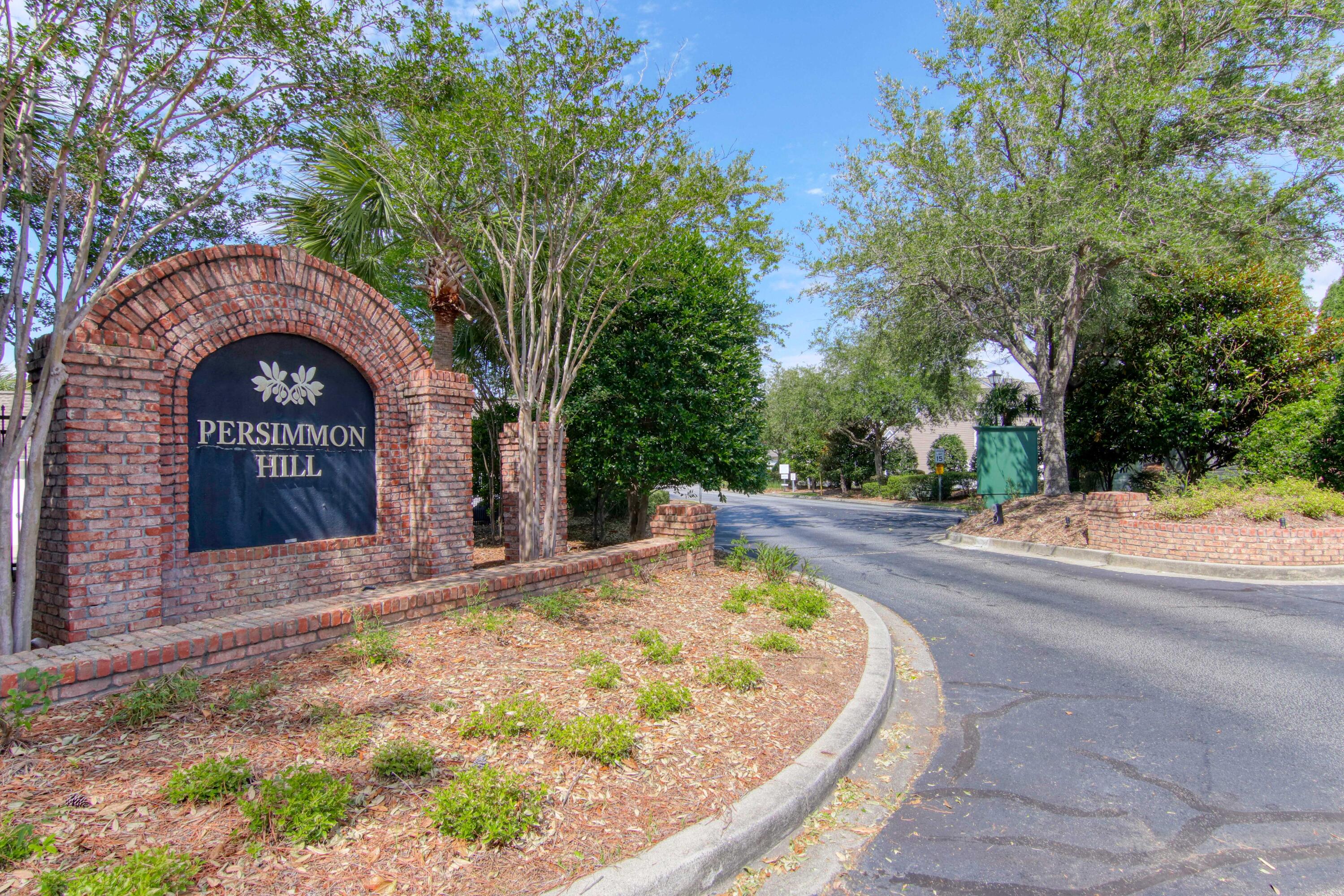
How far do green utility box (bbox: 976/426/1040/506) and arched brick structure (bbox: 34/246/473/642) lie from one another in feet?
52.7

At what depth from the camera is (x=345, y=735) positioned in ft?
11.3

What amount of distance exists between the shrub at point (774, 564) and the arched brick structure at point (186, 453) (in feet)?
11.7

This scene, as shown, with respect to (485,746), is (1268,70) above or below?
above

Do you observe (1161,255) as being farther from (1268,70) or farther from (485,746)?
(485,746)

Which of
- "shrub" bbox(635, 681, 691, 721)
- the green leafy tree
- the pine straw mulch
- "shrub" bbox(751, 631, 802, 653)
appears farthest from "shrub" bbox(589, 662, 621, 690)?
the green leafy tree

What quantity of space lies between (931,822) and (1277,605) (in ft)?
23.1

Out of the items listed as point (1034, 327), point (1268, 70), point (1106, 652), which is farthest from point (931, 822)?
point (1268, 70)

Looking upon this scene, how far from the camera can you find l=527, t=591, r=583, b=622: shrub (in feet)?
18.9

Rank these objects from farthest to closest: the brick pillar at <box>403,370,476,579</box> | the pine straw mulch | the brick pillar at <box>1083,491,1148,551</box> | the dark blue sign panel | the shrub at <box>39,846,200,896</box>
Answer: the brick pillar at <box>1083,491,1148,551</box> < the brick pillar at <box>403,370,476,579</box> < the dark blue sign panel < the pine straw mulch < the shrub at <box>39,846,200,896</box>

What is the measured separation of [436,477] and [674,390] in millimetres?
4356

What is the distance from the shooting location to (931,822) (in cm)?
340

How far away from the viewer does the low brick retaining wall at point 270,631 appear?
3.63 meters

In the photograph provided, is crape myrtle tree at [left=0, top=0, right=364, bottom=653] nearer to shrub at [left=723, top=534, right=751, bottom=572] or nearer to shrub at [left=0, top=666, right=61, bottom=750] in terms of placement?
shrub at [left=0, top=666, right=61, bottom=750]

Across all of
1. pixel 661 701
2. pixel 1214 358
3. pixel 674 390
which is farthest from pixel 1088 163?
pixel 661 701
